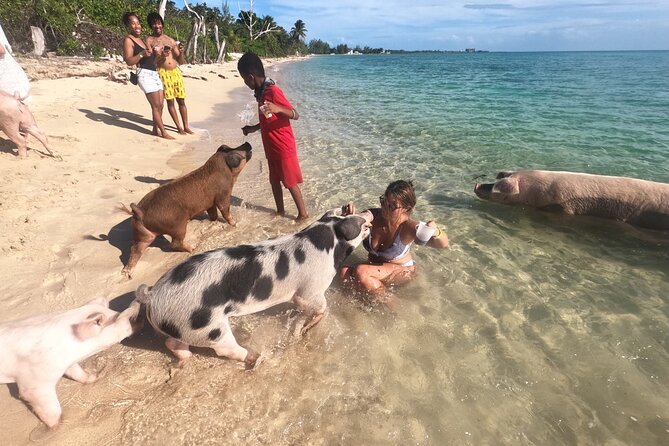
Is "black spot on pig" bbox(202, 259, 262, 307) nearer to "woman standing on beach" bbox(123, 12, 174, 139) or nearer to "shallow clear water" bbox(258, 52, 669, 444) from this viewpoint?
"shallow clear water" bbox(258, 52, 669, 444)

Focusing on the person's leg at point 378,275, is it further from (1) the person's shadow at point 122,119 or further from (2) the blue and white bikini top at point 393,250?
(1) the person's shadow at point 122,119

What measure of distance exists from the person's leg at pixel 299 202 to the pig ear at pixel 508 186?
3.40 metres

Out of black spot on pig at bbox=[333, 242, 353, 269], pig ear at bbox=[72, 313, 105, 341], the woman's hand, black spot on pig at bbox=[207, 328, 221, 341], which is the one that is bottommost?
black spot on pig at bbox=[207, 328, 221, 341]

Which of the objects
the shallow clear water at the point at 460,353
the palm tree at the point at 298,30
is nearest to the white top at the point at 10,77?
the shallow clear water at the point at 460,353

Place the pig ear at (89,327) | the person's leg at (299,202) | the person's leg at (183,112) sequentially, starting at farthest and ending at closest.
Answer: the person's leg at (183,112)
the person's leg at (299,202)
the pig ear at (89,327)

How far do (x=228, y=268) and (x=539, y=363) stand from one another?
2.97 meters

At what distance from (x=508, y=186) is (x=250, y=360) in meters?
5.15

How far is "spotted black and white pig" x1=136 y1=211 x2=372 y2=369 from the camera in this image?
274cm

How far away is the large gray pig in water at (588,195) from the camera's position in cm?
551

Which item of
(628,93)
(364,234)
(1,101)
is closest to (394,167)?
(364,234)

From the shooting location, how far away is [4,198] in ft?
16.9

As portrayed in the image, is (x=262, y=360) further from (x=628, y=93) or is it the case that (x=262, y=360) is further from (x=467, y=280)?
(x=628, y=93)

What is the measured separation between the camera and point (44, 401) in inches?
97.7

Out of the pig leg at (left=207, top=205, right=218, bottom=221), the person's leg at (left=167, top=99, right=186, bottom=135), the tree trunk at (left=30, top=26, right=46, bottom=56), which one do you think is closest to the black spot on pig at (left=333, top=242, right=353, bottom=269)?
the pig leg at (left=207, top=205, right=218, bottom=221)
